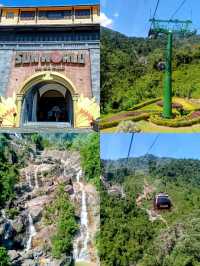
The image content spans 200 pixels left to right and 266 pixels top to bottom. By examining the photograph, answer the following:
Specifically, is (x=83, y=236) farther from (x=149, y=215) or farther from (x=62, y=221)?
(x=149, y=215)

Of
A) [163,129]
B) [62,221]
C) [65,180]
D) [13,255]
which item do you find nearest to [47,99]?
[65,180]

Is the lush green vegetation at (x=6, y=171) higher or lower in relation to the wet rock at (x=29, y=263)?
higher

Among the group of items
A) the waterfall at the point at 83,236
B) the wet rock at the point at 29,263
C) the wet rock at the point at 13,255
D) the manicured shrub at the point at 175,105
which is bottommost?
the wet rock at the point at 29,263

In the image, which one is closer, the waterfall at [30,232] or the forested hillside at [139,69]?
the waterfall at [30,232]

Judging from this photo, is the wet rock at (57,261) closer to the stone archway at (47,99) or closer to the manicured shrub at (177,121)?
the stone archway at (47,99)

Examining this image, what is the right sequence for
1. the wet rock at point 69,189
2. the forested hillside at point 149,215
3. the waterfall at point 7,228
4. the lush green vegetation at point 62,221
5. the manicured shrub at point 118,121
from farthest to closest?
the manicured shrub at point 118,121 → the wet rock at point 69,189 → the forested hillside at point 149,215 → the waterfall at point 7,228 → the lush green vegetation at point 62,221

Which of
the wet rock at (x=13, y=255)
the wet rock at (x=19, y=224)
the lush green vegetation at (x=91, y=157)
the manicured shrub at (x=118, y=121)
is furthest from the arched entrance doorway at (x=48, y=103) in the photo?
the wet rock at (x=13, y=255)

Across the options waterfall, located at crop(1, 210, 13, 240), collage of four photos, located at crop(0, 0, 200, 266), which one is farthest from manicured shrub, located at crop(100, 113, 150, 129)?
waterfall, located at crop(1, 210, 13, 240)
